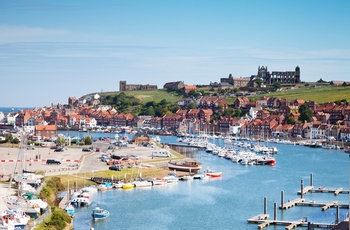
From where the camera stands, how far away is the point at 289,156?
5022 centimetres

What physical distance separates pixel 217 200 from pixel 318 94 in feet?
225

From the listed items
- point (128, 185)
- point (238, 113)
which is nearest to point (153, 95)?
point (238, 113)

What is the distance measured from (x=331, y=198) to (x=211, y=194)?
5116mm

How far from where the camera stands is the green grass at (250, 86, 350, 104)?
294 ft

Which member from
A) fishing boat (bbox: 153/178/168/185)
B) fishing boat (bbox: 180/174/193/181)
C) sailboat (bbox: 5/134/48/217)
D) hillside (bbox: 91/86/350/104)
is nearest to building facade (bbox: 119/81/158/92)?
hillside (bbox: 91/86/350/104)

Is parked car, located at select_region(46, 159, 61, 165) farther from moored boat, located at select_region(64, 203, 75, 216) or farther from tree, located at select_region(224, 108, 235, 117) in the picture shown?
tree, located at select_region(224, 108, 235, 117)

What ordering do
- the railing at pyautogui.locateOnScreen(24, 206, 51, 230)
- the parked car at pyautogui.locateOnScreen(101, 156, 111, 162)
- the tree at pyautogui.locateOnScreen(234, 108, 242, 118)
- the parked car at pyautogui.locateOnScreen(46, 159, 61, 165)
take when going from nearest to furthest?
the railing at pyautogui.locateOnScreen(24, 206, 51, 230) → the parked car at pyautogui.locateOnScreen(46, 159, 61, 165) → the parked car at pyautogui.locateOnScreen(101, 156, 111, 162) → the tree at pyautogui.locateOnScreen(234, 108, 242, 118)

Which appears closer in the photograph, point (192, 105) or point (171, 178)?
point (171, 178)

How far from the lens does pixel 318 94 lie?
3701 inches

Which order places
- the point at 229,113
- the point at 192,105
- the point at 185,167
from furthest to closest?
the point at 192,105, the point at 229,113, the point at 185,167

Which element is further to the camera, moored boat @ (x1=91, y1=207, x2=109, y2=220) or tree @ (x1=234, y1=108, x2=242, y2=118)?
tree @ (x1=234, y1=108, x2=242, y2=118)

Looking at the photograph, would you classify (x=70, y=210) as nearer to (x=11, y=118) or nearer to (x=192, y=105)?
(x=192, y=105)

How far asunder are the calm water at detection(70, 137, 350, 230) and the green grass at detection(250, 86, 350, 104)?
4948cm

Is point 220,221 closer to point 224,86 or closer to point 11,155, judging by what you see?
point 11,155
